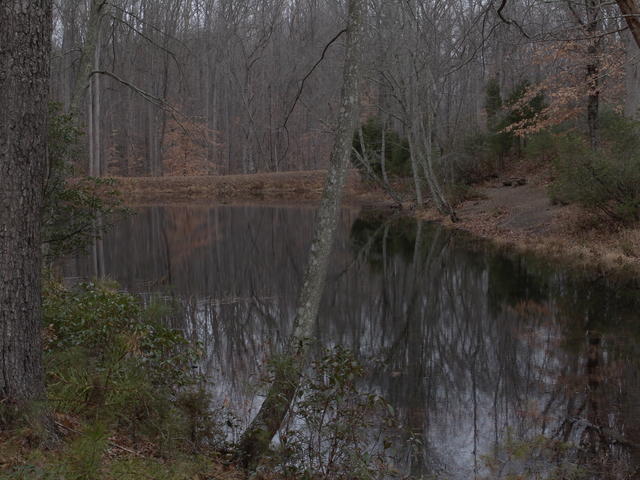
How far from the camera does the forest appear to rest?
147 inches

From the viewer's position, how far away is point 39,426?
3.61 meters

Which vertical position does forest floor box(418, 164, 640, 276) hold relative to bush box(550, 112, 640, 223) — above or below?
below

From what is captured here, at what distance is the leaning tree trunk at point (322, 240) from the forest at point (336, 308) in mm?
21

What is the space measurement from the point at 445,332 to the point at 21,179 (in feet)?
25.5

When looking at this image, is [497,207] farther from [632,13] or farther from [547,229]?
[632,13]

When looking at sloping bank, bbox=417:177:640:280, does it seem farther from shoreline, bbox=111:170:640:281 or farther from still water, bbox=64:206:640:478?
still water, bbox=64:206:640:478

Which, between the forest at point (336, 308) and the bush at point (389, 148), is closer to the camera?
the forest at point (336, 308)

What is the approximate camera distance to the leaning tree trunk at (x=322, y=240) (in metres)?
5.54

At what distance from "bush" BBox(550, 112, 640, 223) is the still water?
7.07 feet

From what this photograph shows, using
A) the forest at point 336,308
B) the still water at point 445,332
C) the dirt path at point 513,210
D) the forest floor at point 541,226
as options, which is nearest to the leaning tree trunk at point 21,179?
the forest at point 336,308

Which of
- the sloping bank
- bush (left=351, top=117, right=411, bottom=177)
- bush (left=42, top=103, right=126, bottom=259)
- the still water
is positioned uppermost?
bush (left=351, top=117, right=411, bottom=177)

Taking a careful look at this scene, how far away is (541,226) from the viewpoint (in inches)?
743

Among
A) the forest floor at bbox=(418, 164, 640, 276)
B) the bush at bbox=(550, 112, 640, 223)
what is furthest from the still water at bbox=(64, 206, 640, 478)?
the bush at bbox=(550, 112, 640, 223)

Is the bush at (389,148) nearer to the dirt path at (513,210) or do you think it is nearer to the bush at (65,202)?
the dirt path at (513,210)
